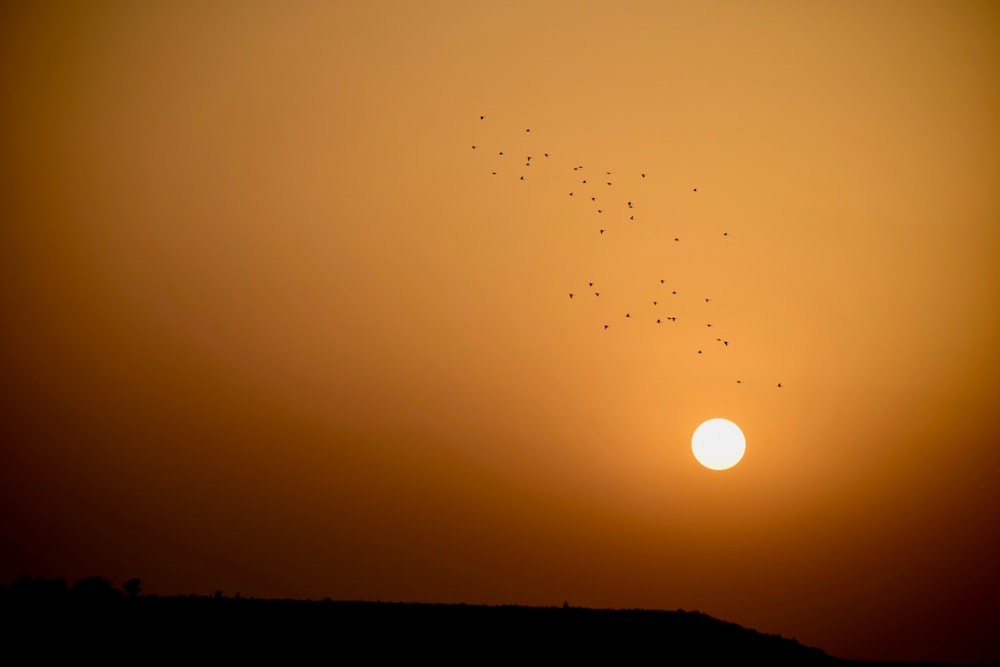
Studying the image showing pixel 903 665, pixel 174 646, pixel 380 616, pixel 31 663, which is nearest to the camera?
pixel 31 663

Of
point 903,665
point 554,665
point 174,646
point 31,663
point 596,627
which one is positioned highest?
point 903,665

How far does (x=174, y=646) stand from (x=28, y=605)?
6.29m

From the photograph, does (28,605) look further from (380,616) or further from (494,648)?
(494,648)

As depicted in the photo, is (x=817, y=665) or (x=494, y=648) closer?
(x=494, y=648)

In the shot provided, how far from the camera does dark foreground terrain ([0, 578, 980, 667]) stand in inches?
1024

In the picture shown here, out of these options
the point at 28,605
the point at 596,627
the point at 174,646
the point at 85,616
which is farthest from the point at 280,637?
the point at 596,627

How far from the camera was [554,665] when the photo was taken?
89.3 ft

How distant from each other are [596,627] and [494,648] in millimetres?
5427

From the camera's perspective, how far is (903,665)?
50844 millimetres

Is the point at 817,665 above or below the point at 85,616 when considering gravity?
above

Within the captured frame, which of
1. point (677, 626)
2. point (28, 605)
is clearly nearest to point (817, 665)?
point (677, 626)

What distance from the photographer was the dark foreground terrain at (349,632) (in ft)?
85.4

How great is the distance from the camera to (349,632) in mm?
28812

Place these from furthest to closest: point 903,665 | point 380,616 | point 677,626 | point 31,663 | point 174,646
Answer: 1. point 903,665
2. point 677,626
3. point 380,616
4. point 174,646
5. point 31,663
